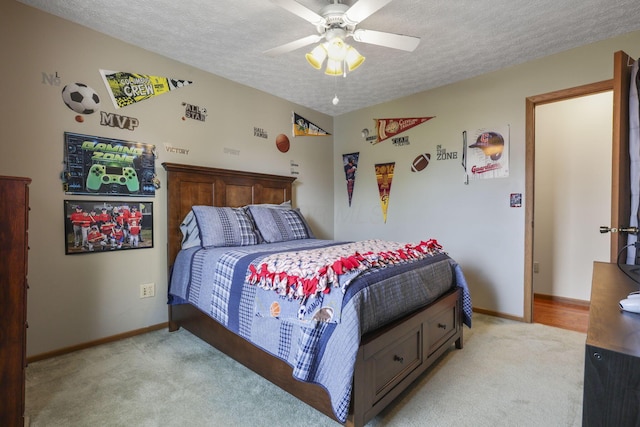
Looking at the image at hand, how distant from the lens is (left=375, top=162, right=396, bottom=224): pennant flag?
3.84m

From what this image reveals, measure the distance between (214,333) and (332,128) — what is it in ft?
10.7

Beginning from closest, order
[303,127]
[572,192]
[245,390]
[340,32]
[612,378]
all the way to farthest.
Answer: [612,378]
[245,390]
[340,32]
[572,192]
[303,127]

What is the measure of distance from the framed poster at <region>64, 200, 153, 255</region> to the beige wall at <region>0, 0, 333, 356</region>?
6 cm

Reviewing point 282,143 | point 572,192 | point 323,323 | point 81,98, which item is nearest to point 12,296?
point 323,323

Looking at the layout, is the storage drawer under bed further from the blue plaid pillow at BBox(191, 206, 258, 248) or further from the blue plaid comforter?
the blue plaid pillow at BBox(191, 206, 258, 248)

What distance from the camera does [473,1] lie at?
77.6 inches

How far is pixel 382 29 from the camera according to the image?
2311 mm

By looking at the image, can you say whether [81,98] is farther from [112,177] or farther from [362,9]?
[362,9]

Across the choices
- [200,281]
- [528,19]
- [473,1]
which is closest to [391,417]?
[200,281]

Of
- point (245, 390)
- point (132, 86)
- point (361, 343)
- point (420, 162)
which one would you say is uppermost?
point (132, 86)

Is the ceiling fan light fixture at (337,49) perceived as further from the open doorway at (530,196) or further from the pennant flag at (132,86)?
the open doorway at (530,196)

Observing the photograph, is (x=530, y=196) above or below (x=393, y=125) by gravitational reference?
below

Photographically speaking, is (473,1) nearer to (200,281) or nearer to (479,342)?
A: (479,342)

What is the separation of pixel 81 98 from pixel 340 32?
2.00 m
